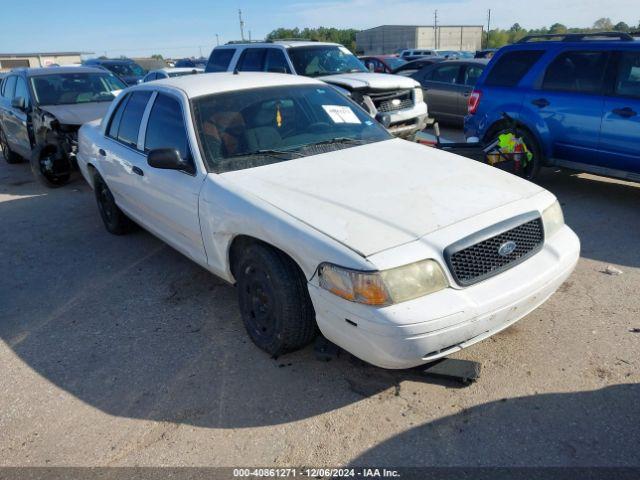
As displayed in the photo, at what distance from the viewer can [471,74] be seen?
10.8m

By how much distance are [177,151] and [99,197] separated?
101 inches

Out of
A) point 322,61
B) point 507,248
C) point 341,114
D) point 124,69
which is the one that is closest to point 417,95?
point 322,61

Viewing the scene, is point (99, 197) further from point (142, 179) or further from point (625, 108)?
point (625, 108)

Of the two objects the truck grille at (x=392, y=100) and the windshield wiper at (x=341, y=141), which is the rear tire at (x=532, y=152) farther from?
the windshield wiper at (x=341, y=141)

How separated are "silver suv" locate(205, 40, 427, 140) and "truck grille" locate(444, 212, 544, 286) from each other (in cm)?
516

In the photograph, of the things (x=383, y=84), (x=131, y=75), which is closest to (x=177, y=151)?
(x=383, y=84)

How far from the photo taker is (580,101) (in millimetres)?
5910

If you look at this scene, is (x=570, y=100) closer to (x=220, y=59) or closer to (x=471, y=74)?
(x=471, y=74)

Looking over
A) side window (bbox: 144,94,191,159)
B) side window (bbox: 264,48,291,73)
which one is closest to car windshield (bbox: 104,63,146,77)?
side window (bbox: 264,48,291,73)

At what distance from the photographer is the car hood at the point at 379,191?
2.75m

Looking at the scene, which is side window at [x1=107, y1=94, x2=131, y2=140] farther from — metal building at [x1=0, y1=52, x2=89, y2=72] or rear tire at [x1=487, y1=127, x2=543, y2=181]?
metal building at [x1=0, y1=52, x2=89, y2=72]

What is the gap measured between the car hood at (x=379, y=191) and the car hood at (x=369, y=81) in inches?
186

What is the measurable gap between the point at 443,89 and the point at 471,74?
649 millimetres

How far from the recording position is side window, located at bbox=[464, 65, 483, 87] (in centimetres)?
1077
